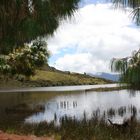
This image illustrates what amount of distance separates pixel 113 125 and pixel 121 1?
667cm

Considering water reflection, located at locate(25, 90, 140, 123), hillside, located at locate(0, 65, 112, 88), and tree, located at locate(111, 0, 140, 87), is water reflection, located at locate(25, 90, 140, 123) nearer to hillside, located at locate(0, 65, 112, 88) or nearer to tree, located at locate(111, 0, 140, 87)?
tree, located at locate(111, 0, 140, 87)

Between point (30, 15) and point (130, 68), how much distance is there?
13.3 ft

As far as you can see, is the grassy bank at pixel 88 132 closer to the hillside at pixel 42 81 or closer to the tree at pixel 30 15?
the tree at pixel 30 15

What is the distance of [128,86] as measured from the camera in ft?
56.6

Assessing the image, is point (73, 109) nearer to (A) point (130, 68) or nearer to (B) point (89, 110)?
(B) point (89, 110)

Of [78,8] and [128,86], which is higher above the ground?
[78,8]

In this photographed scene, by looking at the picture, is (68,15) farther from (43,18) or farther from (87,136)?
(87,136)

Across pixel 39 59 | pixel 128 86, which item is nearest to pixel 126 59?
pixel 128 86

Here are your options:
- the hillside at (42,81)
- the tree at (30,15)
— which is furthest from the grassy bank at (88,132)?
the hillside at (42,81)

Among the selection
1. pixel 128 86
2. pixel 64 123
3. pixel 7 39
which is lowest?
pixel 64 123

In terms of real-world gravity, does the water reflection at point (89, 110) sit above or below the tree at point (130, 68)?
below

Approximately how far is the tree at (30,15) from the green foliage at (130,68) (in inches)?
111

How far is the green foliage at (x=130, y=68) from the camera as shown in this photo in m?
16.2

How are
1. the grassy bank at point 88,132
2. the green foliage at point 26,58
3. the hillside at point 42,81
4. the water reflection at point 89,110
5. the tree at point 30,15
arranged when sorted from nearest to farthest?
the tree at point 30,15 < the grassy bank at point 88,132 < the water reflection at point 89,110 < the green foliage at point 26,58 < the hillside at point 42,81
